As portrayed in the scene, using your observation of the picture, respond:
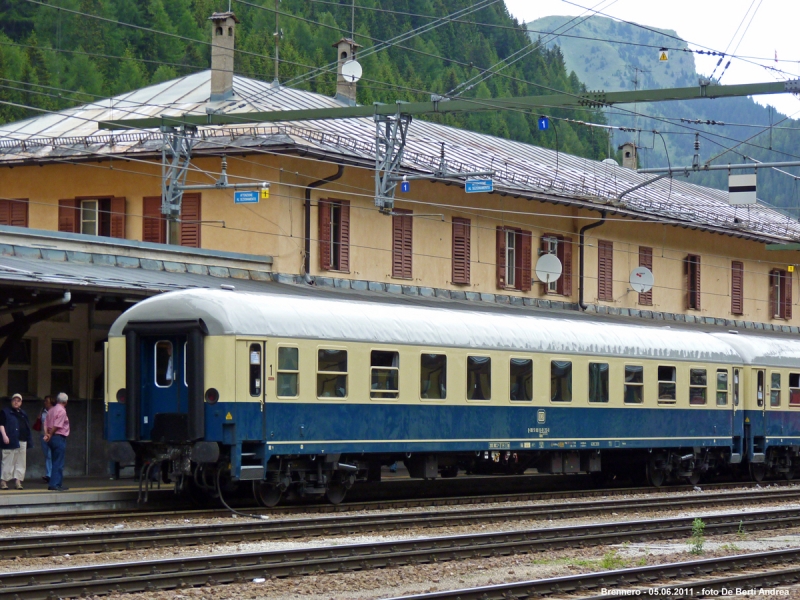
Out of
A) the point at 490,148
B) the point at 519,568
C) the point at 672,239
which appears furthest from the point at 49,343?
the point at 672,239

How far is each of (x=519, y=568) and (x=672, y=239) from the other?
99.7 feet

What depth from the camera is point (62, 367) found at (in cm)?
2227

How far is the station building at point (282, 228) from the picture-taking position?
22.4 metres

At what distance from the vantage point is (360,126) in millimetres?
35031

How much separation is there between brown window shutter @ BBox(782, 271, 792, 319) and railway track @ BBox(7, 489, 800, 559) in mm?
29616

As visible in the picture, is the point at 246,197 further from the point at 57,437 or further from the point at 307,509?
the point at 307,509

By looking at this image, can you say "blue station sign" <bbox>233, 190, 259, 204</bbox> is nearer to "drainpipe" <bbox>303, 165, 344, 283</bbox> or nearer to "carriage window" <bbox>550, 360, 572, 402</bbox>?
"drainpipe" <bbox>303, 165, 344, 283</bbox>

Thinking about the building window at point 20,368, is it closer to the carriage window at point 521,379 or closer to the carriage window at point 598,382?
the carriage window at point 521,379

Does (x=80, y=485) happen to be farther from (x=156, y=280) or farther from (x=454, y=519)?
(x=454, y=519)

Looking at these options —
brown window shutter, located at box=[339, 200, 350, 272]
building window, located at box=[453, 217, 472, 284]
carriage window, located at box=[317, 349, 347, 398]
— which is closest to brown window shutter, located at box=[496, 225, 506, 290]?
building window, located at box=[453, 217, 472, 284]

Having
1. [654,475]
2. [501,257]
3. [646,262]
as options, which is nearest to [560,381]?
[654,475]

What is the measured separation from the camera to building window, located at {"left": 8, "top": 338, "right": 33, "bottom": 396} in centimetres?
2159

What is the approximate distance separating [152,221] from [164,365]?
13393 mm

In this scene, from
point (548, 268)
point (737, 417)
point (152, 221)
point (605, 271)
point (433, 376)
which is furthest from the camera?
point (605, 271)
